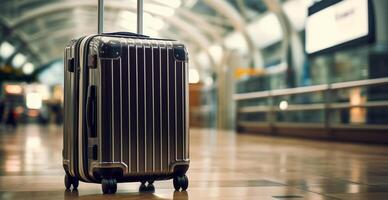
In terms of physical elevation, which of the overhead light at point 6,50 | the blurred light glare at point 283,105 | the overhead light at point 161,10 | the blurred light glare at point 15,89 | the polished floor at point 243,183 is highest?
the overhead light at point 161,10

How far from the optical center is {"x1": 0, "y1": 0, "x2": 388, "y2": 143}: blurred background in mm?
10648

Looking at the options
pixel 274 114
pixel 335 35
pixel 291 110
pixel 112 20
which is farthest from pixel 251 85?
pixel 112 20

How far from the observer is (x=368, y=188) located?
414 cm

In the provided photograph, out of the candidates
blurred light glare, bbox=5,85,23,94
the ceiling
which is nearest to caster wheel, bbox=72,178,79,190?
the ceiling

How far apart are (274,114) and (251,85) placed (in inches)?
166

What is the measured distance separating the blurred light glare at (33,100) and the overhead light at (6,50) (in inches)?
135

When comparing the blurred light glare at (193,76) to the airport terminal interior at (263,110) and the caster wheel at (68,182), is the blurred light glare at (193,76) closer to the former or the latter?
the airport terminal interior at (263,110)

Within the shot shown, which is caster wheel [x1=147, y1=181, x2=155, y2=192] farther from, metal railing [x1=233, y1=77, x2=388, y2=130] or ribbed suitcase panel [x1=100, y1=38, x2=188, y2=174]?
metal railing [x1=233, y1=77, x2=388, y2=130]

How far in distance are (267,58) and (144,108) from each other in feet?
86.3

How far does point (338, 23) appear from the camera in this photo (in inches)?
368

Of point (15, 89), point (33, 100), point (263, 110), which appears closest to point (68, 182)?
point (263, 110)

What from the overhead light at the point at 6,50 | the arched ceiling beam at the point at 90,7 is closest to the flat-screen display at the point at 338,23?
the arched ceiling beam at the point at 90,7

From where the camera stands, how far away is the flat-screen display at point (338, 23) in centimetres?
860

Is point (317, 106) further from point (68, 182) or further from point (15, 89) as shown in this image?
point (15, 89)
